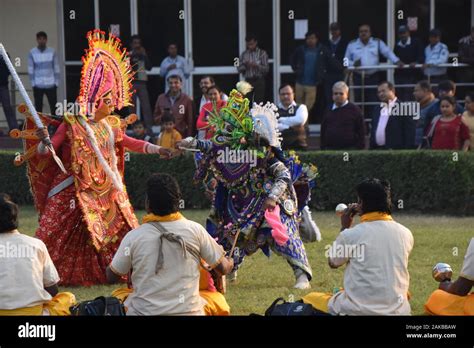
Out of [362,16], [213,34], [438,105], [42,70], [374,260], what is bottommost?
[374,260]

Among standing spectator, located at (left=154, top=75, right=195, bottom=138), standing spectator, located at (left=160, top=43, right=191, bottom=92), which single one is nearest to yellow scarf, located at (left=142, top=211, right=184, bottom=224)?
standing spectator, located at (left=154, top=75, right=195, bottom=138)

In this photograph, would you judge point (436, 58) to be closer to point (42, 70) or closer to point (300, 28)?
point (300, 28)

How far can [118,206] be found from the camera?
948 cm

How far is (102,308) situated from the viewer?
694 cm

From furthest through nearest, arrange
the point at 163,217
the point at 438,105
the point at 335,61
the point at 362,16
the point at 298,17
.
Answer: the point at 298,17, the point at 362,16, the point at 335,61, the point at 438,105, the point at 163,217

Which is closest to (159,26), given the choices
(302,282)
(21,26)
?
(21,26)

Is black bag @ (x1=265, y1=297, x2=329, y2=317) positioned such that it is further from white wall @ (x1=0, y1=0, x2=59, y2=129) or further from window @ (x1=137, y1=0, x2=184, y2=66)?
white wall @ (x1=0, y1=0, x2=59, y2=129)

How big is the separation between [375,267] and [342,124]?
23.1ft

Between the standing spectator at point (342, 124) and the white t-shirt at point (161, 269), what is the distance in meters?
6.95

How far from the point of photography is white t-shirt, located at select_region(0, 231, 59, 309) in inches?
267

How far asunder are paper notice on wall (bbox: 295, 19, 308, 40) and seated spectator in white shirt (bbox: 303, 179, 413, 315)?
11292 millimetres

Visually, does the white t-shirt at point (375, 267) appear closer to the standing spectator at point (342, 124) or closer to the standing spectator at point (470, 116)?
the standing spectator at point (342, 124)
